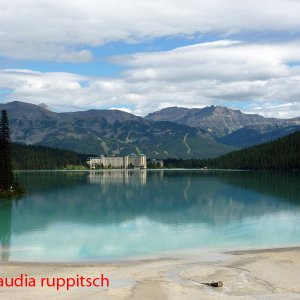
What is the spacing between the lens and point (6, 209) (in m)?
95.1

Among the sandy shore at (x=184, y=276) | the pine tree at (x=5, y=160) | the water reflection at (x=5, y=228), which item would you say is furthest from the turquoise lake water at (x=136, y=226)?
the pine tree at (x=5, y=160)

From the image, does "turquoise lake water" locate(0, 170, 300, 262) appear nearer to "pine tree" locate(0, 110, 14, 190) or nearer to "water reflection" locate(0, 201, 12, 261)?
"water reflection" locate(0, 201, 12, 261)

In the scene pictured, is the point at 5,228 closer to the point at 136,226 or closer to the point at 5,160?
the point at 136,226

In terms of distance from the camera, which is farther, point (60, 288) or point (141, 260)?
point (141, 260)

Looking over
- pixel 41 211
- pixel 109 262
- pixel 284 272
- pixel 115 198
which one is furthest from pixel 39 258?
pixel 115 198

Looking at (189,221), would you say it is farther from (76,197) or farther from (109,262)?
(76,197)

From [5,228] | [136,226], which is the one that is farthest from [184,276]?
[5,228]

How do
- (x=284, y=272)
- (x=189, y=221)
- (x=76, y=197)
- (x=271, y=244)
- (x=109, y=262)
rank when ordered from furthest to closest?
(x=76, y=197) < (x=189, y=221) < (x=271, y=244) < (x=109, y=262) < (x=284, y=272)

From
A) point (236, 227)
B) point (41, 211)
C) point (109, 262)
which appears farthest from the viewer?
point (41, 211)

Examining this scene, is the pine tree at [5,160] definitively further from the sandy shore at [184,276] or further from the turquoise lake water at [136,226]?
the sandy shore at [184,276]

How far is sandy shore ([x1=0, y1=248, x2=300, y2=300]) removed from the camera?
32.0 meters

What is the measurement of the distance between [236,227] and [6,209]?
48.0 metres

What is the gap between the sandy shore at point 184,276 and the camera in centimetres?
3203

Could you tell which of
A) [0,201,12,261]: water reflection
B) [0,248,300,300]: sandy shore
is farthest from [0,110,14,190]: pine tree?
[0,248,300,300]: sandy shore
